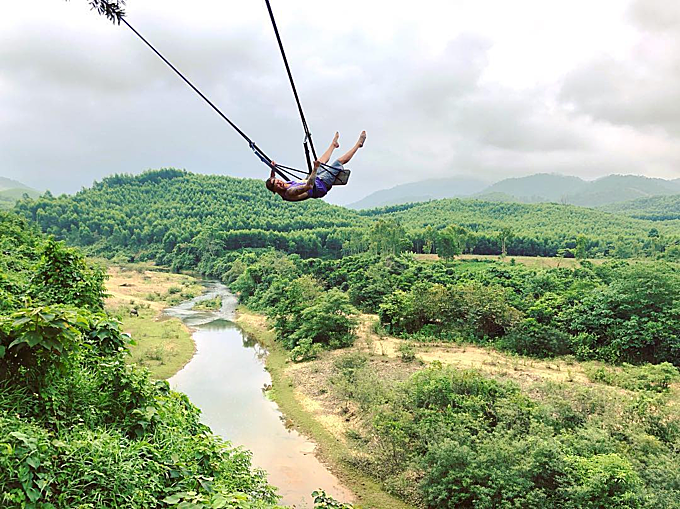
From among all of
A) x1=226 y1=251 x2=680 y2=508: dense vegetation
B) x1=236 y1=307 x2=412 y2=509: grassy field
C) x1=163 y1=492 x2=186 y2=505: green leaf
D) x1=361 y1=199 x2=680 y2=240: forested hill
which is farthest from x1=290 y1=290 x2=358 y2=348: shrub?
x1=361 y1=199 x2=680 y2=240: forested hill

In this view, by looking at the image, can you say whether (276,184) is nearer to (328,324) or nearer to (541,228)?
(328,324)

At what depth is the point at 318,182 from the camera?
455cm

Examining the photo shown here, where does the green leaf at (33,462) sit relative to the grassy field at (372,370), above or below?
above

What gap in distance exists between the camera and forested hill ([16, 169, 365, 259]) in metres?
55.7

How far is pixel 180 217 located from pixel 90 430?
73.3m

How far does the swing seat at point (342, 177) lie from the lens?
467 cm

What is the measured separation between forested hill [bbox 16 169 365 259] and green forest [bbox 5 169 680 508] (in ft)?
74.5

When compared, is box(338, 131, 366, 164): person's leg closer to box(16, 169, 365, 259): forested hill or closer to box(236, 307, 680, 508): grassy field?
box(236, 307, 680, 508): grassy field

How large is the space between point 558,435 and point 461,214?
8272cm

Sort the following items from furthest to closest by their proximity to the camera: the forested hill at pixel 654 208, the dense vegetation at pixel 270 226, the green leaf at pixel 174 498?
1. the forested hill at pixel 654 208
2. the dense vegetation at pixel 270 226
3. the green leaf at pixel 174 498

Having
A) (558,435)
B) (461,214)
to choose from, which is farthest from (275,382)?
(461,214)

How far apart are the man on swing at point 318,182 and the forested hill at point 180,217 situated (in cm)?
4948

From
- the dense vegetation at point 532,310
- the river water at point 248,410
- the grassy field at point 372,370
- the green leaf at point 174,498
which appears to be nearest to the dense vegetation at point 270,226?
the dense vegetation at point 532,310

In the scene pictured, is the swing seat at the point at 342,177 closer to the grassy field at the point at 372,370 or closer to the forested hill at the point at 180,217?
the grassy field at the point at 372,370
